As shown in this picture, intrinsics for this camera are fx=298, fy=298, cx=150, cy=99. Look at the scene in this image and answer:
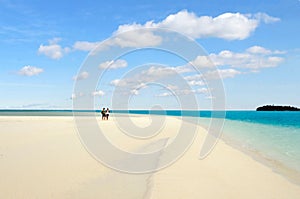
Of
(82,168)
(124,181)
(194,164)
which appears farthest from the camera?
(194,164)

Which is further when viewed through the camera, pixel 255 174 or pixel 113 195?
pixel 255 174

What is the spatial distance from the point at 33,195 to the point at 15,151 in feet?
22.7

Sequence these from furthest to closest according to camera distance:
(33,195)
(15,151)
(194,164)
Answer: (15,151)
(194,164)
(33,195)

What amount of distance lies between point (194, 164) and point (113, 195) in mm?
5333

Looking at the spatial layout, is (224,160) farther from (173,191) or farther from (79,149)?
(79,149)

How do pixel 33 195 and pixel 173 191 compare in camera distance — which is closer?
pixel 33 195

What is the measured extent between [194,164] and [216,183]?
299 cm

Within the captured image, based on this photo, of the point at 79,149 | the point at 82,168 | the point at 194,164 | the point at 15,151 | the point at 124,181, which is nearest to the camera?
the point at 124,181

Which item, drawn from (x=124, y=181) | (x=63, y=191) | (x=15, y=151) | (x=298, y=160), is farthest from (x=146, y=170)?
(x=298, y=160)

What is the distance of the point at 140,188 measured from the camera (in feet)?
27.4

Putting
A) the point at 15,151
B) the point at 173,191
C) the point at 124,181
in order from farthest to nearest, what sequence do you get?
the point at 15,151
the point at 124,181
the point at 173,191

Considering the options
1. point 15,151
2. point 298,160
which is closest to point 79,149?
point 15,151

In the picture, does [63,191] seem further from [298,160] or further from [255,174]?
[298,160]

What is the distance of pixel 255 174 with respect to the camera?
10938 mm
